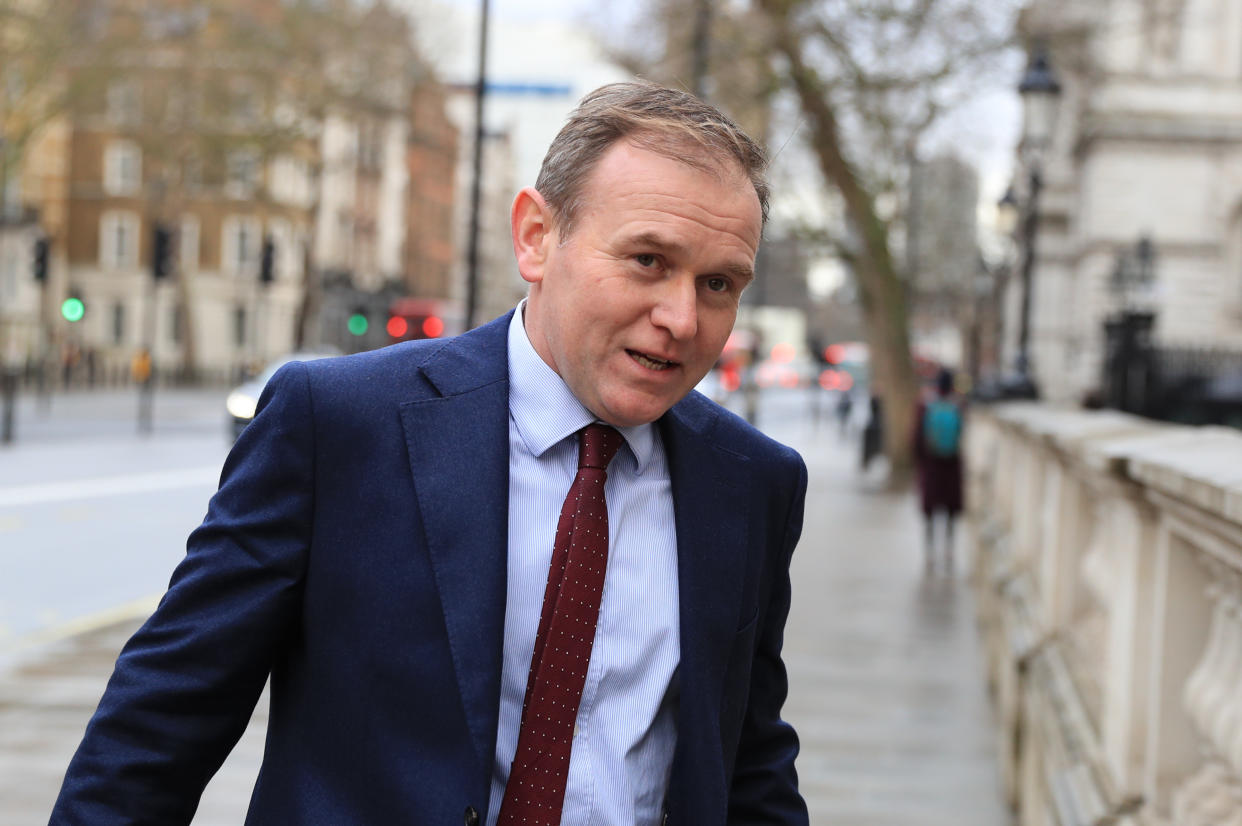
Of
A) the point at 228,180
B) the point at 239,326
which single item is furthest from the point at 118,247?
the point at 228,180

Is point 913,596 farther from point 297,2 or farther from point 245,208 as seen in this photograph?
point 245,208

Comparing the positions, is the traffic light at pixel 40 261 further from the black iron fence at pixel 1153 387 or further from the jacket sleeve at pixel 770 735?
the jacket sleeve at pixel 770 735

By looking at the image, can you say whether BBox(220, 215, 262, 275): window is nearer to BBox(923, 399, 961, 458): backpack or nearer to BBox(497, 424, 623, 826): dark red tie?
BBox(923, 399, 961, 458): backpack

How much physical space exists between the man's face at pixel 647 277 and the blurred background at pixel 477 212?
1.36 ft

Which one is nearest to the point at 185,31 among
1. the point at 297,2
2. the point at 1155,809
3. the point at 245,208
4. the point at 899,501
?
the point at 297,2

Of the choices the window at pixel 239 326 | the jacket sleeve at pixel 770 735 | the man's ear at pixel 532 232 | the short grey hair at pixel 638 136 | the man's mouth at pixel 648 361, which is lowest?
the window at pixel 239 326

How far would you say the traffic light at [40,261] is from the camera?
34250mm

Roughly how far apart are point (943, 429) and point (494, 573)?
14.6 metres

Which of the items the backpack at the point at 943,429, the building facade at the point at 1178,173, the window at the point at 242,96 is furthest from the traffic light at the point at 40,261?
the building facade at the point at 1178,173

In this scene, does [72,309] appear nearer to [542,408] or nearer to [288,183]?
[542,408]

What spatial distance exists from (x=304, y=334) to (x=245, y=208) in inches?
433

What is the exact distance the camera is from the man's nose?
218 centimetres

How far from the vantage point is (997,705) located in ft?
31.3

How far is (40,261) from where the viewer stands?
34688mm
